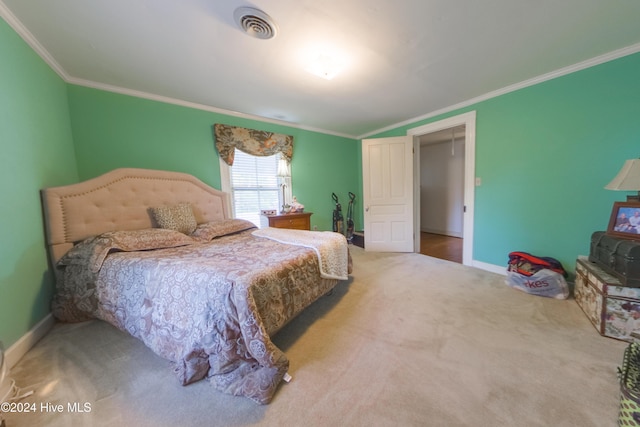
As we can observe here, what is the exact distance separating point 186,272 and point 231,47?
1.83 m

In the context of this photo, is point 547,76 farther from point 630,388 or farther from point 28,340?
point 28,340

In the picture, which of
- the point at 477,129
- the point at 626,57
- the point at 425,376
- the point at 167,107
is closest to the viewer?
the point at 425,376

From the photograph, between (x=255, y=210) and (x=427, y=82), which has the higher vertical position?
(x=427, y=82)

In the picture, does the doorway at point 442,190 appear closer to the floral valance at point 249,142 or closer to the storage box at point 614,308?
the storage box at point 614,308

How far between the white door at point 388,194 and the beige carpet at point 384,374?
6.29 feet

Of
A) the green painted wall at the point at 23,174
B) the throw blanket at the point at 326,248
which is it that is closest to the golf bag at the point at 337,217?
the throw blanket at the point at 326,248

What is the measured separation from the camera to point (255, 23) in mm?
1524

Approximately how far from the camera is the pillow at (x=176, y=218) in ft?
8.05

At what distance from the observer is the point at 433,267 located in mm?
3145

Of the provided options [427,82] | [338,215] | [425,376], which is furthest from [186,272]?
[338,215]

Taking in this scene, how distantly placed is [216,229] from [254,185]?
123 centimetres

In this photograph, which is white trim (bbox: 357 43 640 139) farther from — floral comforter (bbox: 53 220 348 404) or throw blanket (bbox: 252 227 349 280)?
floral comforter (bbox: 53 220 348 404)

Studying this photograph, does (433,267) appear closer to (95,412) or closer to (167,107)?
(95,412)

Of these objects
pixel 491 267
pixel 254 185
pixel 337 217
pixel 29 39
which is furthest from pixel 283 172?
pixel 491 267
